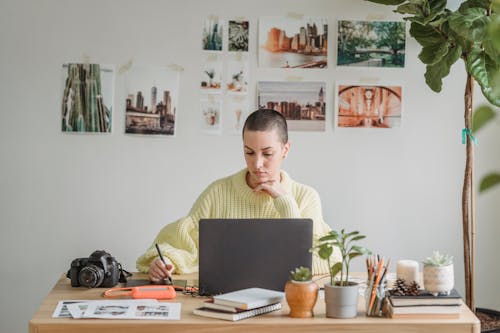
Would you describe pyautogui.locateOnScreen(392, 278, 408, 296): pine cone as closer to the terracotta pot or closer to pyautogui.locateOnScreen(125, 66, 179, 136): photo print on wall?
the terracotta pot

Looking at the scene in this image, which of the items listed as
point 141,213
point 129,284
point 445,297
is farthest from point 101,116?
point 445,297

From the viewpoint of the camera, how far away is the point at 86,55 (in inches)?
129

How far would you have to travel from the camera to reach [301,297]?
5.82 ft

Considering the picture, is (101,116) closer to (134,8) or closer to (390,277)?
(134,8)

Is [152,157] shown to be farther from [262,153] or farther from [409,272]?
[409,272]

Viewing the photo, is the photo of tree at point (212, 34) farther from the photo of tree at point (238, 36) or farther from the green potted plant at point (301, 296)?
the green potted plant at point (301, 296)

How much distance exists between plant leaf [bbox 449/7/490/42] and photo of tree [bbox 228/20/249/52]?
1016 mm

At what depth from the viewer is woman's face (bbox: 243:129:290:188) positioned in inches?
97.0

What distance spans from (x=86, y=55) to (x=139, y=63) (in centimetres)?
25

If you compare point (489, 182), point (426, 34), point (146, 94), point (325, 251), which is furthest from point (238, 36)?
point (489, 182)

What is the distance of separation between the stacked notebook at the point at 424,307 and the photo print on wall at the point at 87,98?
1902mm

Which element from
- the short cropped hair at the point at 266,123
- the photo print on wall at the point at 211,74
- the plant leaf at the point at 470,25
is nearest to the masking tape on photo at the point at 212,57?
the photo print on wall at the point at 211,74

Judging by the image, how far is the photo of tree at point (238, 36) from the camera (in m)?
3.31

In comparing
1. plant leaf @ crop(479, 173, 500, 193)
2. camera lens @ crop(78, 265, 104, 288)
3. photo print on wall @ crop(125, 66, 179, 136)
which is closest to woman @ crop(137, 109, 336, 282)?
camera lens @ crop(78, 265, 104, 288)
